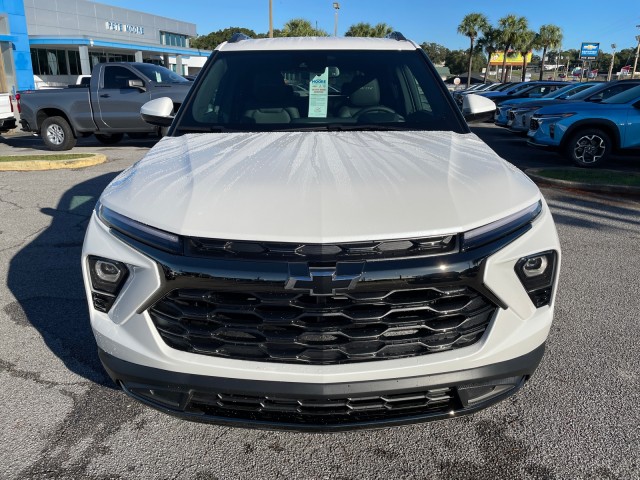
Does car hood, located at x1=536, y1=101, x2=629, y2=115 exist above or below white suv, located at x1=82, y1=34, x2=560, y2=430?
above

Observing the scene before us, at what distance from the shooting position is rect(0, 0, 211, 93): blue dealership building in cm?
2442

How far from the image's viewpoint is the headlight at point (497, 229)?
1.87 m

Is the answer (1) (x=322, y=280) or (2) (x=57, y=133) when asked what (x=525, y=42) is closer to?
(2) (x=57, y=133)

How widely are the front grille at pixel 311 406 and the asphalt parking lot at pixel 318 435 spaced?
15.9 inches

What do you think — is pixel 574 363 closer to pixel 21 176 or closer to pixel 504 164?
pixel 504 164

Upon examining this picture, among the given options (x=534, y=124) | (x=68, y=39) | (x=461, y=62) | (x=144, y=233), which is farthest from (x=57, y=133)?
(x=461, y=62)

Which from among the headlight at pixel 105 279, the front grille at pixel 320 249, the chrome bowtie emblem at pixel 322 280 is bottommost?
the headlight at pixel 105 279

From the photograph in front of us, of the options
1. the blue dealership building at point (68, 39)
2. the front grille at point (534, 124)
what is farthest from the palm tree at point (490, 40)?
the front grille at point (534, 124)

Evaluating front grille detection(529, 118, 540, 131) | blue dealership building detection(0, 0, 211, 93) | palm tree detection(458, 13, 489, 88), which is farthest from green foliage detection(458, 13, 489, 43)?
front grille detection(529, 118, 540, 131)

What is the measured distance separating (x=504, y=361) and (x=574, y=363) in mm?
1289

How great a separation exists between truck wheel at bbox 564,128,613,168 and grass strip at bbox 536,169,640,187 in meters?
1.06

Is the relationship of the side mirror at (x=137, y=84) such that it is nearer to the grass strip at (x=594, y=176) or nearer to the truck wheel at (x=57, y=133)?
the truck wheel at (x=57, y=133)

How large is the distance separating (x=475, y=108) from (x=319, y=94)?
3.82 feet

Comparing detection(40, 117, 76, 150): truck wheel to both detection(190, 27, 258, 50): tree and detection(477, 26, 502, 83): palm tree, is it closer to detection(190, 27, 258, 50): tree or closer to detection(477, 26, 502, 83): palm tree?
detection(477, 26, 502, 83): palm tree
